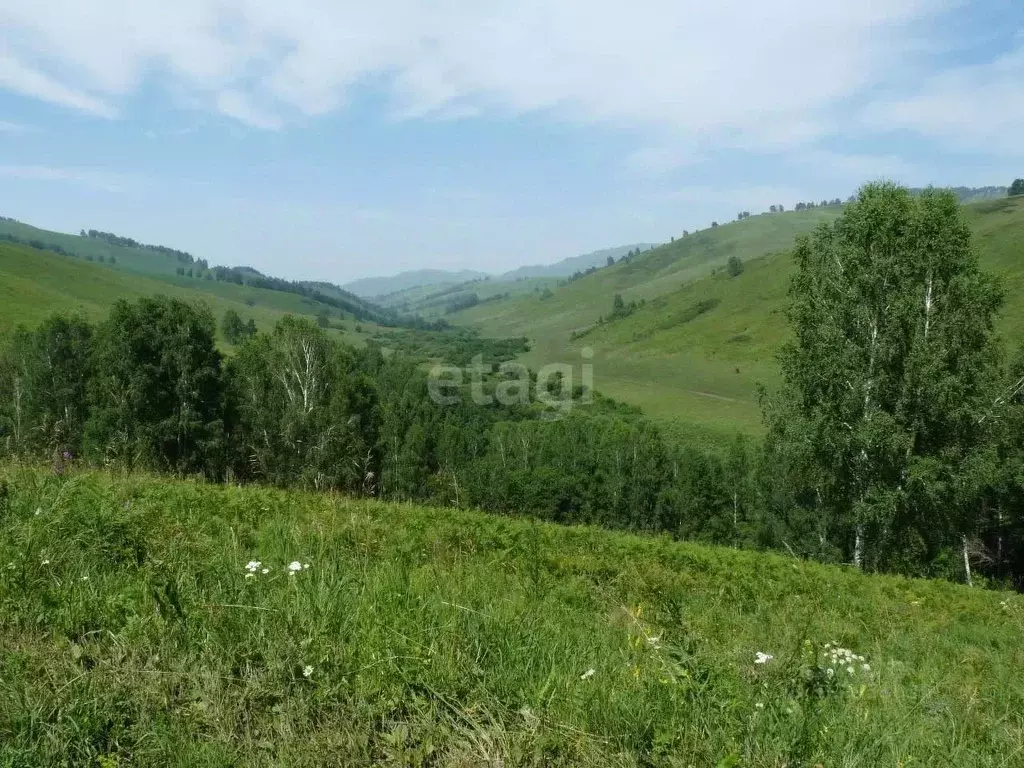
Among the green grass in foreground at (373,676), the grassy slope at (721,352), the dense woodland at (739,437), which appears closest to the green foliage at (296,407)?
the dense woodland at (739,437)

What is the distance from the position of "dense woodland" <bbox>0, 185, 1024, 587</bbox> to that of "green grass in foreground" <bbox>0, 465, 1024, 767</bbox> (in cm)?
Result: 427

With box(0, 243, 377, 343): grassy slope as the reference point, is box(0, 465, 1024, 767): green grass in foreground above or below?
below

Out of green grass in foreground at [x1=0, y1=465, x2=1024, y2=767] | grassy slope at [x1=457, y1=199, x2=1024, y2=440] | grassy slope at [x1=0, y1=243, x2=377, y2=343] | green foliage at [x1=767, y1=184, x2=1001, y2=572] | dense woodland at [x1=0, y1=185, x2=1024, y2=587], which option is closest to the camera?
green grass in foreground at [x1=0, y1=465, x2=1024, y2=767]

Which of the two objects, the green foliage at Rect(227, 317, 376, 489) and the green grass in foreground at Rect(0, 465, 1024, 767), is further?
the green foliage at Rect(227, 317, 376, 489)

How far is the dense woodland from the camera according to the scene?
77.6ft

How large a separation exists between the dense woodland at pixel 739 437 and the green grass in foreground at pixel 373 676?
4.27 metres

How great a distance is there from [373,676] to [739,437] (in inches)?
2735

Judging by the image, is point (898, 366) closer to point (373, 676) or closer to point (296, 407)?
point (373, 676)

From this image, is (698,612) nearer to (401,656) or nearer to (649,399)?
(401,656)

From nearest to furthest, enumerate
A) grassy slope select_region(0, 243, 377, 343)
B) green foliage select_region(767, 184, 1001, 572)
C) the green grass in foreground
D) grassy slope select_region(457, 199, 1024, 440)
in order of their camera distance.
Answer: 1. the green grass in foreground
2. green foliage select_region(767, 184, 1001, 572)
3. grassy slope select_region(457, 199, 1024, 440)
4. grassy slope select_region(0, 243, 377, 343)

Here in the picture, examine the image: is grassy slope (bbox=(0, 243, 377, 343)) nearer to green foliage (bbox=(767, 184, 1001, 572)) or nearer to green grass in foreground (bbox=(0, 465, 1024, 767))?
green foliage (bbox=(767, 184, 1001, 572))

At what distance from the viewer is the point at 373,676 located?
358 centimetres

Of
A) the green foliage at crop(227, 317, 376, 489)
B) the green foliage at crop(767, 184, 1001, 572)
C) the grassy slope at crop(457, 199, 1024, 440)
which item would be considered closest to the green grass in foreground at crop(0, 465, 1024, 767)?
the green foliage at crop(767, 184, 1001, 572)

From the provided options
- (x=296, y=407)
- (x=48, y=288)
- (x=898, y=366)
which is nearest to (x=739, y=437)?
(x=296, y=407)
